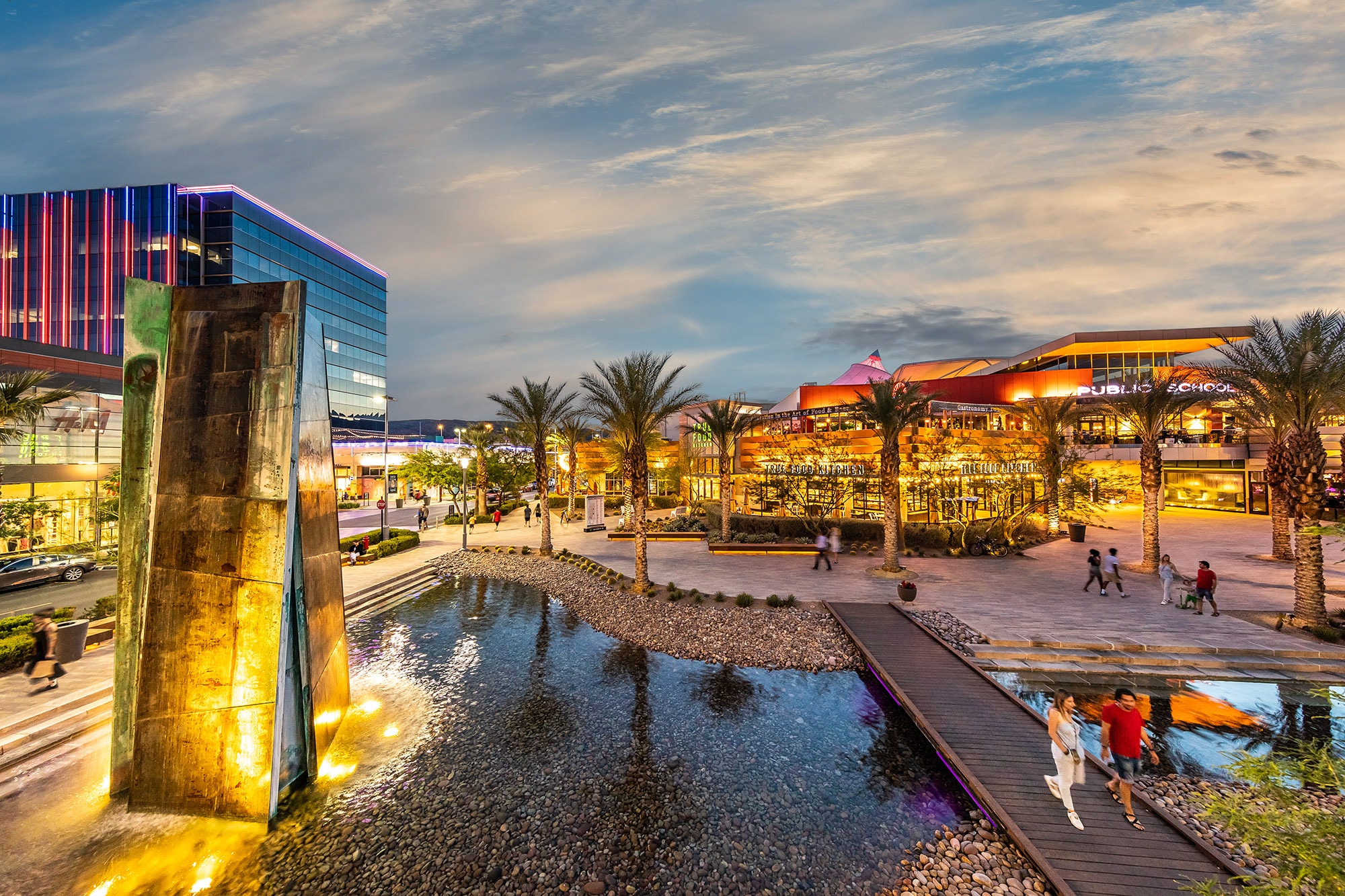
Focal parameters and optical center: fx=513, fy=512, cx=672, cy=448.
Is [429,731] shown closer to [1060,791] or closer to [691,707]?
[691,707]

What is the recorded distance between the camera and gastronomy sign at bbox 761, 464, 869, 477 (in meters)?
27.2

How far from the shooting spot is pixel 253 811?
6855mm

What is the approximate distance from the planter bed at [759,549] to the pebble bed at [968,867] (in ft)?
53.8

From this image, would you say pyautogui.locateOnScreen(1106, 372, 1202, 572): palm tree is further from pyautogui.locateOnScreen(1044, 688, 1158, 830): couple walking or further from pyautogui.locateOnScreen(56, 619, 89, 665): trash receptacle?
pyautogui.locateOnScreen(56, 619, 89, 665): trash receptacle

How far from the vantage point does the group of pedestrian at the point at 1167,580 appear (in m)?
13.9

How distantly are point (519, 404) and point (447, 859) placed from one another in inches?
890

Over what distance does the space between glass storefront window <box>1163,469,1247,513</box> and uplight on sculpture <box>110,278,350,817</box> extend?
55.3 meters

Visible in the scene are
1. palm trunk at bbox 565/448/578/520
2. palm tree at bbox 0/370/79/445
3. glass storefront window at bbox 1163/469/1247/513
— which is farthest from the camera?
glass storefront window at bbox 1163/469/1247/513

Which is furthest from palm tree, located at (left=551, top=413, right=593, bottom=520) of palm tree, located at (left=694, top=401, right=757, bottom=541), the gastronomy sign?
the gastronomy sign

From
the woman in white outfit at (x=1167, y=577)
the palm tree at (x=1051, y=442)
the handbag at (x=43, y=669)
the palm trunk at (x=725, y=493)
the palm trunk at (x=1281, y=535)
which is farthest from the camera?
the palm tree at (x=1051, y=442)

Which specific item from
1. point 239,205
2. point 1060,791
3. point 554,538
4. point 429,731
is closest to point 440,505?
point 554,538

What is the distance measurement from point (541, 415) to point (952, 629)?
19.8m

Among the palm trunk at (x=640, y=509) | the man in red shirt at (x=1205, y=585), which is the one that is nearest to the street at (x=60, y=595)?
the palm trunk at (x=640, y=509)

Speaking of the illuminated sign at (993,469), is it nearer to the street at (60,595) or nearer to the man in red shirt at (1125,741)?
the man in red shirt at (1125,741)
